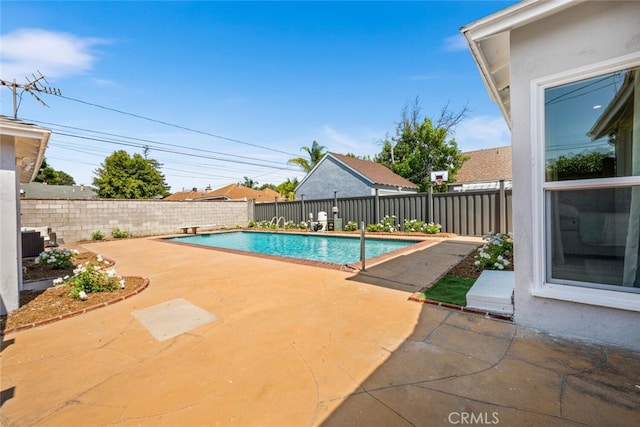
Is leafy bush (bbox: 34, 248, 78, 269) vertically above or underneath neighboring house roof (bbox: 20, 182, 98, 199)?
underneath

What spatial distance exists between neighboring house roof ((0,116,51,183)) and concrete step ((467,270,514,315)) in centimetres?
672

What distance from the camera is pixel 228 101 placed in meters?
19.0

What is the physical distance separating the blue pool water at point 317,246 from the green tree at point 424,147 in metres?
11.2

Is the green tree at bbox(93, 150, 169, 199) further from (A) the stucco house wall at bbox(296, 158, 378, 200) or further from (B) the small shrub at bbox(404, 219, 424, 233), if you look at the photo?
(B) the small shrub at bbox(404, 219, 424, 233)

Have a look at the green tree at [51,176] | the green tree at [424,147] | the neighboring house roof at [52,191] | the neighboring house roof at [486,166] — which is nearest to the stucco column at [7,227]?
the green tree at [424,147]

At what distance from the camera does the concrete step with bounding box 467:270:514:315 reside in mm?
3318

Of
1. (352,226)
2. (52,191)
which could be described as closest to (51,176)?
(52,191)

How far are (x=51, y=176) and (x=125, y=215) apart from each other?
39.4 metres

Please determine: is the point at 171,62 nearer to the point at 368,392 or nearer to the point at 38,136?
the point at 38,136

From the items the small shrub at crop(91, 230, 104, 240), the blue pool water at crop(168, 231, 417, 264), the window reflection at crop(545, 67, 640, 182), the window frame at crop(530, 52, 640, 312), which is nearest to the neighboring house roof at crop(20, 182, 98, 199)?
the small shrub at crop(91, 230, 104, 240)

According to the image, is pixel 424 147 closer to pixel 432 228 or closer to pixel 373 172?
pixel 373 172

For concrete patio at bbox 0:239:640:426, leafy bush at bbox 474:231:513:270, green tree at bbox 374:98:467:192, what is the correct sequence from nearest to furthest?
1. concrete patio at bbox 0:239:640:426
2. leafy bush at bbox 474:231:513:270
3. green tree at bbox 374:98:467:192

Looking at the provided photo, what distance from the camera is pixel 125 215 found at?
1543cm

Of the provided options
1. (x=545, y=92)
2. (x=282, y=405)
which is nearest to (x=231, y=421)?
(x=282, y=405)
